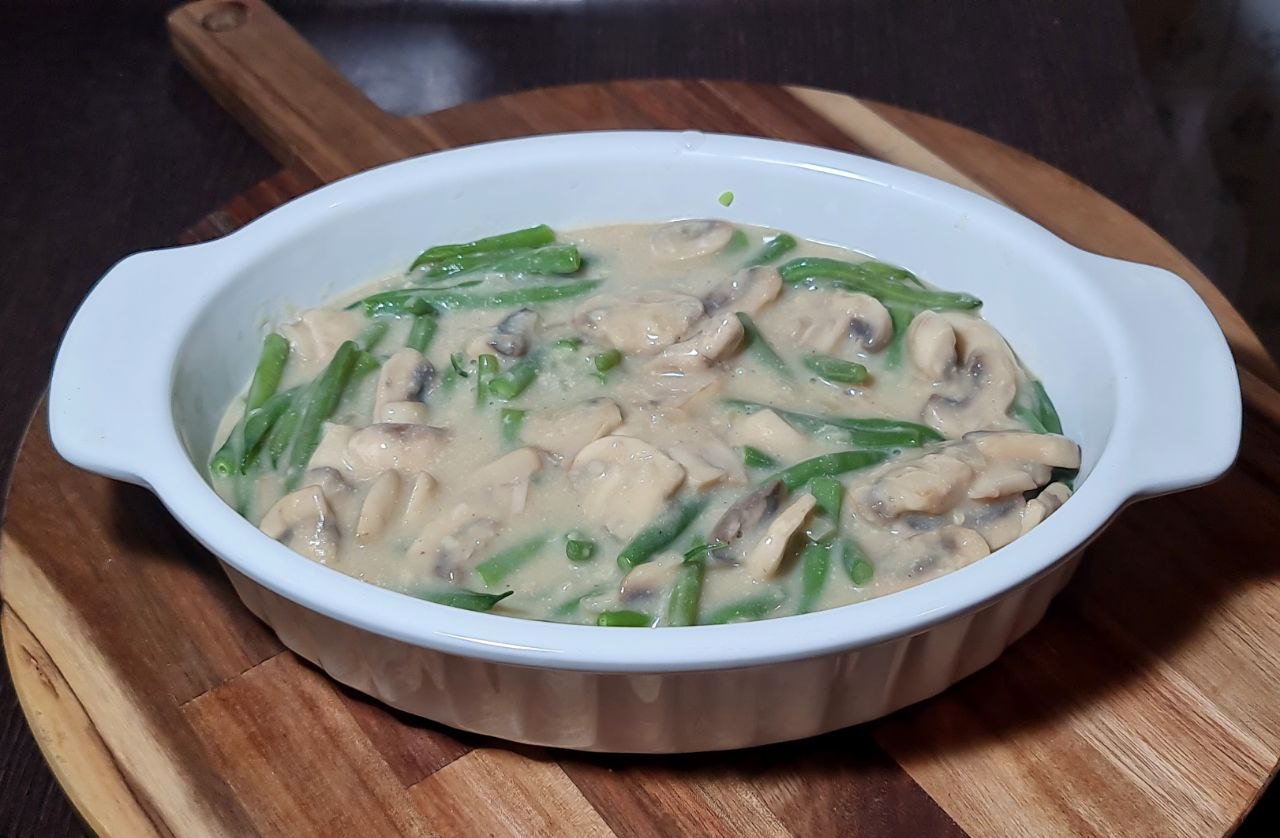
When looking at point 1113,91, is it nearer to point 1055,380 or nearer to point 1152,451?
point 1055,380

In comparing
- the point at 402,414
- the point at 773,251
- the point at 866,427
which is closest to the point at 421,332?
the point at 402,414

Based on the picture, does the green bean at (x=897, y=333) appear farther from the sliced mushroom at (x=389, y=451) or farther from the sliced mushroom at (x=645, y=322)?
the sliced mushroom at (x=389, y=451)

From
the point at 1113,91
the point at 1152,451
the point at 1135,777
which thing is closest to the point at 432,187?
the point at 1152,451

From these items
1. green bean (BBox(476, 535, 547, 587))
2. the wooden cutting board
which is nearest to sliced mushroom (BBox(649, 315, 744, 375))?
green bean (BBox(476, 535, 547, 587))

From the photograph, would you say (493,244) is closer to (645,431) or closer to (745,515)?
(645,431)

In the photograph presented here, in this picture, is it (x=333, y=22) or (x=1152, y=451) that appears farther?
(x=333, y=22)
